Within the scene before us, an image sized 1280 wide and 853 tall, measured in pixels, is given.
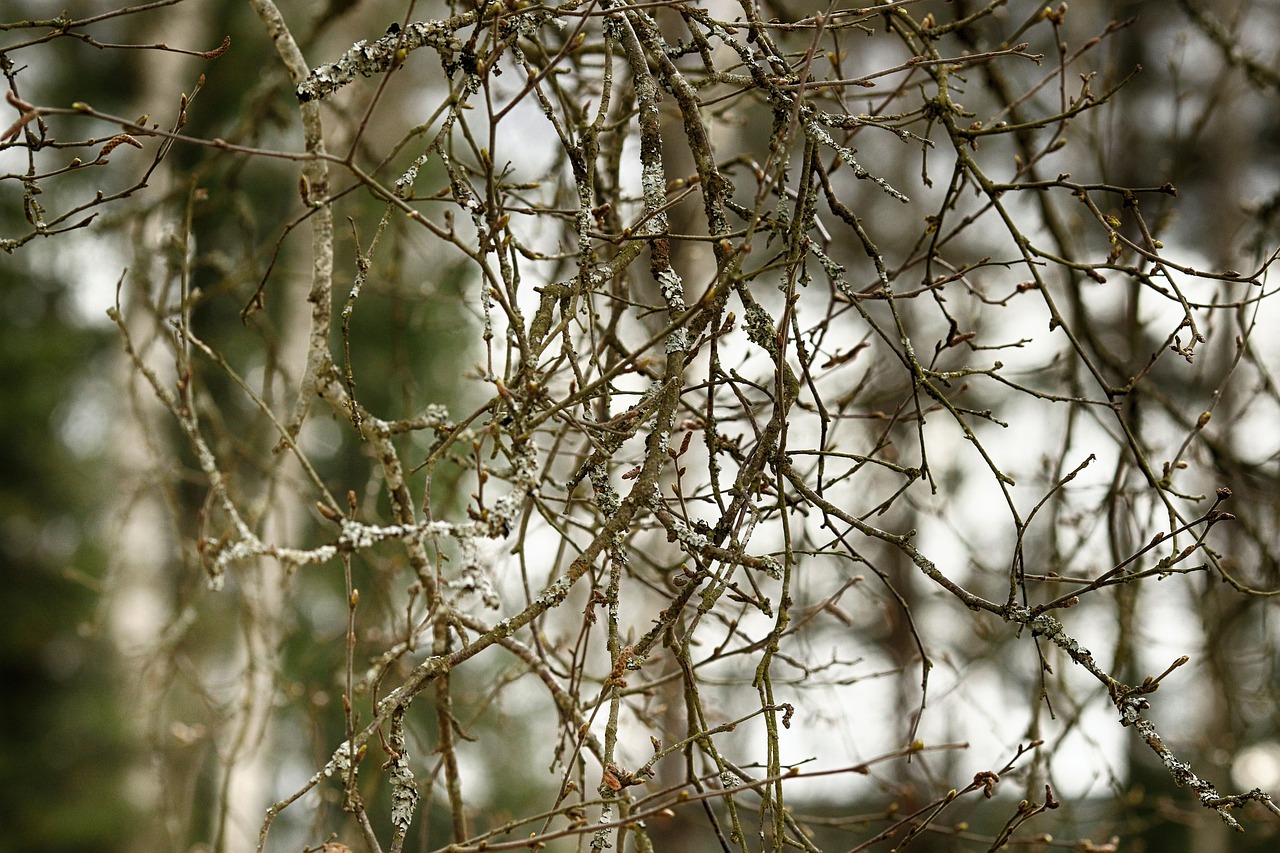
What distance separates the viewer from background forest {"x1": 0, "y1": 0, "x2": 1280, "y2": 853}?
1.55 m

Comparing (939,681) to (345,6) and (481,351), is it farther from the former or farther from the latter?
(345,6)

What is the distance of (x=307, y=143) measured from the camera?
1710 mm

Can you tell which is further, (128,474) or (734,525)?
(128,474)

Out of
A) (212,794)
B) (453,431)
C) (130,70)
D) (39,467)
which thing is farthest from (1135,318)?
(39,467)

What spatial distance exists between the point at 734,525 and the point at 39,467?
342 inches

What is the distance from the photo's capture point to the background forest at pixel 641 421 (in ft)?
5.09

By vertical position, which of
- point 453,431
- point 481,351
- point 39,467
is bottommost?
point 453,431

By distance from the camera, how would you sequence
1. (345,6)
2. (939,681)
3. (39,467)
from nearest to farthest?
(345,6) < (939,681) < (39,467)

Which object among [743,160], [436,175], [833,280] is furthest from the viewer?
[436,175]

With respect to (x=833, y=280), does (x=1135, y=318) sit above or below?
above

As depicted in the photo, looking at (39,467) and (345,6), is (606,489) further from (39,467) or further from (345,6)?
(39,467)

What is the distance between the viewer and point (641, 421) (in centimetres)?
139

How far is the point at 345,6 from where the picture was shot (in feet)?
8.80

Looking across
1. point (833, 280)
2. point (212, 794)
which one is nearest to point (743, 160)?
point (833, 280)
